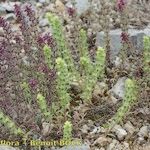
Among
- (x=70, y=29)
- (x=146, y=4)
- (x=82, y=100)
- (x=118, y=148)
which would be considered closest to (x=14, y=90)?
(x=82, y=100)

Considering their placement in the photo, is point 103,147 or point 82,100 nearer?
point 103,147

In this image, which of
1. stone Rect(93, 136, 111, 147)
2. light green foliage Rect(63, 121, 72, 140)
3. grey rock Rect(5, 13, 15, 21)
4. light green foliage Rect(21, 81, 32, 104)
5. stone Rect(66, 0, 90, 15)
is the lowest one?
stone Rect(93, 136, 111, 147)

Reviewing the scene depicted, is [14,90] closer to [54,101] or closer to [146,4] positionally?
[54,101]

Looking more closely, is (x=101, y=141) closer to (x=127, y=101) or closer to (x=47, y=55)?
(x=127, y=101)

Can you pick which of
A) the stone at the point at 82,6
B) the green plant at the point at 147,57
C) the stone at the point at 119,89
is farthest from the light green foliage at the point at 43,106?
the stone at the point at 82,6

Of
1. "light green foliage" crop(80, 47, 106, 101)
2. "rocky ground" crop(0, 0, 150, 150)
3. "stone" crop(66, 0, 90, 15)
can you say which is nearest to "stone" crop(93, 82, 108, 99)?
"rocky ground" crop(0, 0, 150, 150)

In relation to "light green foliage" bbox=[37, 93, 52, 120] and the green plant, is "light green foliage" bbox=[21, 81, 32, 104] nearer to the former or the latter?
"light green foliage" bbox=[37, 93, 52, 120]

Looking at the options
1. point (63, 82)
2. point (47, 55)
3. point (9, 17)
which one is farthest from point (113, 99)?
point (9, 17)

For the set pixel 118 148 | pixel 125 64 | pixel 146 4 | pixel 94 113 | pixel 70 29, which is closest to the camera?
pixel 118 148
